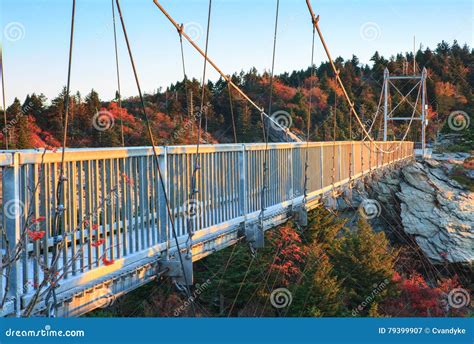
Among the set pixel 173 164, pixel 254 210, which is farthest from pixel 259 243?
pixel 173 164

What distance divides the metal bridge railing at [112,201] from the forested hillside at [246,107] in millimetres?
1184

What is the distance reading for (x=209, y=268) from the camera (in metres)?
13.8

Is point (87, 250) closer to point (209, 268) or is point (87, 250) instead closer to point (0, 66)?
point (0, 66)

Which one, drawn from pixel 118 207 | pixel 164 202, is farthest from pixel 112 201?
pixel 164 202

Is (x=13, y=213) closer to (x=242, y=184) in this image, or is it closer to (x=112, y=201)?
(x=112, y=201)

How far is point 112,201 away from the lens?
11.0 ft

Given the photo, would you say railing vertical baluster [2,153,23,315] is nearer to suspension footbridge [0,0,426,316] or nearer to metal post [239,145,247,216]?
suspension footbridge [0,0,426,316]

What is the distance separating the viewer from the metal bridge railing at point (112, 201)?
269cm

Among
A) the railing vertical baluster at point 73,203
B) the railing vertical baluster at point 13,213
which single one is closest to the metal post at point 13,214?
the railing vertical baluster at point 13,213

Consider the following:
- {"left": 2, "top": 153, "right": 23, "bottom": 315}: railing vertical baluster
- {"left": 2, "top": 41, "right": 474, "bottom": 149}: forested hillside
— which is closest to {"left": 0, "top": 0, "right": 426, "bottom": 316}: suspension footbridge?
{"left": 2, "top": 153, "right": 23, "bottom": 315}: railing vertical baluster

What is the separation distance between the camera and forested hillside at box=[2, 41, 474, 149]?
19989mm

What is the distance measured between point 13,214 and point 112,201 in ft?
2.56

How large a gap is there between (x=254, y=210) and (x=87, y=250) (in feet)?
8.25
